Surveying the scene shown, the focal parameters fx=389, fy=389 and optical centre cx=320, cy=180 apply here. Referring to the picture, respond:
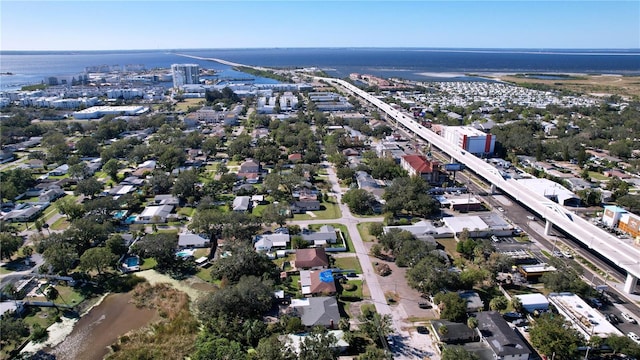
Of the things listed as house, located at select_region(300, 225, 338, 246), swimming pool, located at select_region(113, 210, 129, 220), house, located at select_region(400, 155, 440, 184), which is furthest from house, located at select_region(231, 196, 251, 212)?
house, located at select_region(400, 155, 440, 184)

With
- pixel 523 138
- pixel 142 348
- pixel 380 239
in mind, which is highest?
pixel 523 138

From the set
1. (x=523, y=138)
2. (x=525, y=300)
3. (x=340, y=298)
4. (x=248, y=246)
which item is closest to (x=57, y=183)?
(x=248, y=246)

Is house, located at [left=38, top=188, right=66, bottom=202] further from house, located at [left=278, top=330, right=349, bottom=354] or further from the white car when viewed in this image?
the white car

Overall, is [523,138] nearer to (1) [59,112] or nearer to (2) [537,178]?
(2) [537,178]

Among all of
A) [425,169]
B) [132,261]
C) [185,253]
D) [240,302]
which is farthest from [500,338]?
[425,169]

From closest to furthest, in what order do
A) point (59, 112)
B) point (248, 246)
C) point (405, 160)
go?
point (248, 246), point (405, 160), point (59, 112)

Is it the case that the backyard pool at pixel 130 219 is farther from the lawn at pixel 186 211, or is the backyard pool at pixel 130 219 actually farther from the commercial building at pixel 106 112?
the commercial building at pixel 106 112

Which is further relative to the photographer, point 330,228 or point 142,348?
point 330,228

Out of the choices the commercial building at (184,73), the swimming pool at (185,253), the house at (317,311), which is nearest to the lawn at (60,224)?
the swimming pool at (185,253)

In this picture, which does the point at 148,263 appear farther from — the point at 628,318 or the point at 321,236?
the point at 628,318
